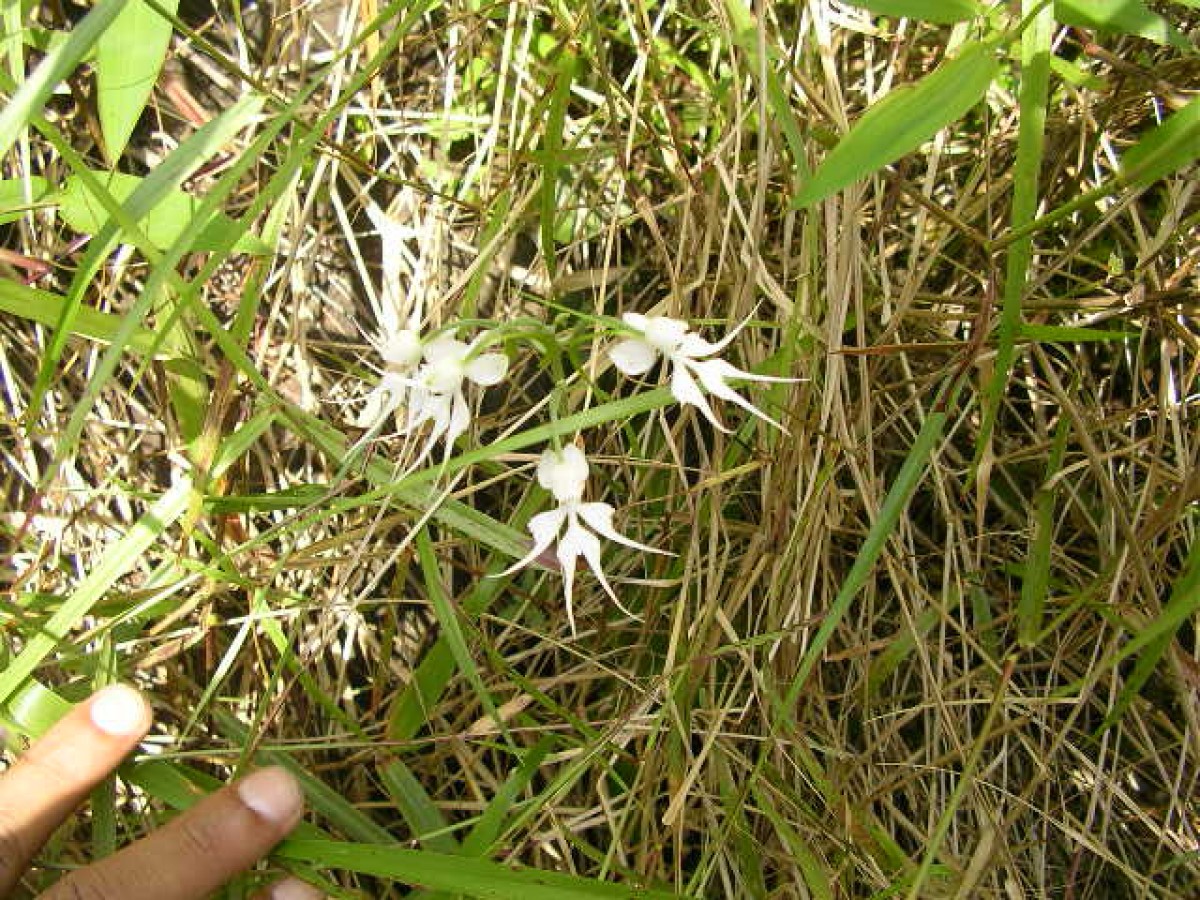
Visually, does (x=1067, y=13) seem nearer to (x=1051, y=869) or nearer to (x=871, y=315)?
(x=871, y=315)

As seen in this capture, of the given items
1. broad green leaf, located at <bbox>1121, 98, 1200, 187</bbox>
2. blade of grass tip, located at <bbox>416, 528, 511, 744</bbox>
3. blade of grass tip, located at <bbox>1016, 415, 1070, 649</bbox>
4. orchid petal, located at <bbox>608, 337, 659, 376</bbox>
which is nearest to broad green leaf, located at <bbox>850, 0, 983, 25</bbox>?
broad green leaf, located at <bbox>1121, 98, 1200, 187</bbox>

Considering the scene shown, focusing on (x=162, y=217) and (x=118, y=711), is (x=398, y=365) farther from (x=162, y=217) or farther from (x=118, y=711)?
(x=118, y=711)

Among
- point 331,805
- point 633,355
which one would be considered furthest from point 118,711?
point 633,355

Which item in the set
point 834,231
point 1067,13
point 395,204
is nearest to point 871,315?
point 834,231

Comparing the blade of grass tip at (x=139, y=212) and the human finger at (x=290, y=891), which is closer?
the blade of grass tip at (x=139, y=212)

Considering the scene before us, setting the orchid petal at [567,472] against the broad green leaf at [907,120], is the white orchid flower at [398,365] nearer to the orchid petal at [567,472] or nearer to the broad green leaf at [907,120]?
the orchid petal at [567,472]

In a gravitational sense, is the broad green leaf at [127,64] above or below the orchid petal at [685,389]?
above

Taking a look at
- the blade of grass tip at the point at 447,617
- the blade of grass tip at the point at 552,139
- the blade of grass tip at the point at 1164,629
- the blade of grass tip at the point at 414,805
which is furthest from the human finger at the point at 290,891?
the blade of grass tip at the point at 1164,629
